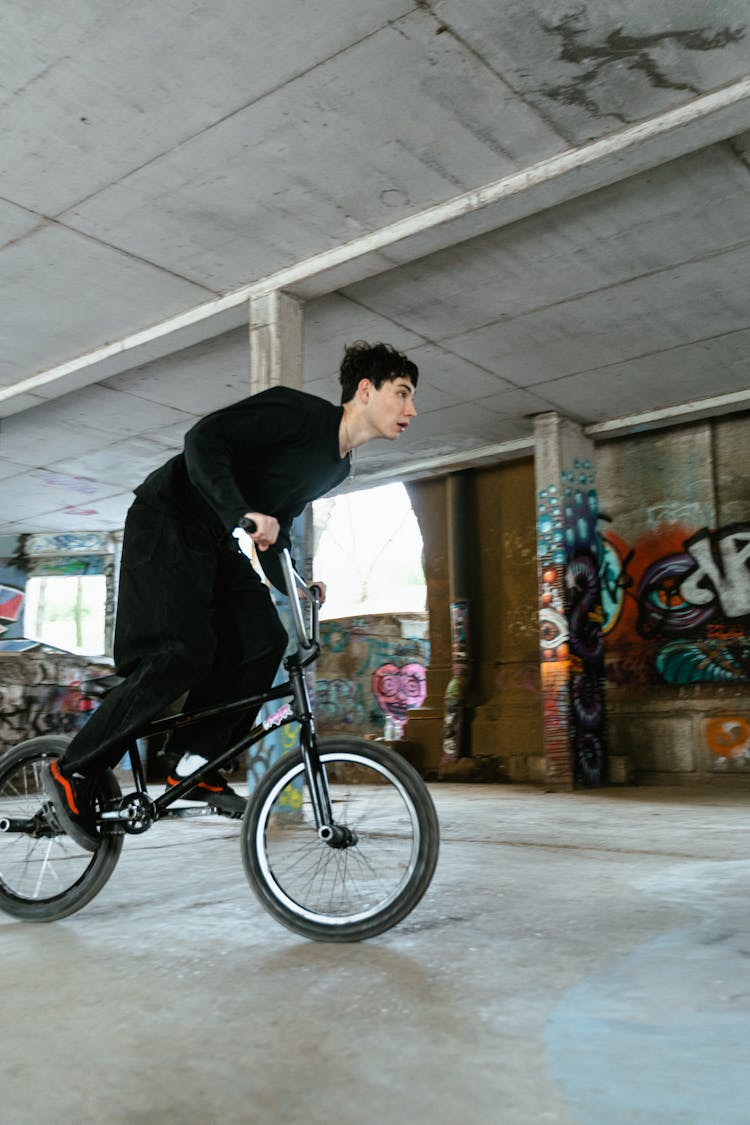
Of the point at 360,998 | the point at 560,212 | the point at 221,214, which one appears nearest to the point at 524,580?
the point at 560,212

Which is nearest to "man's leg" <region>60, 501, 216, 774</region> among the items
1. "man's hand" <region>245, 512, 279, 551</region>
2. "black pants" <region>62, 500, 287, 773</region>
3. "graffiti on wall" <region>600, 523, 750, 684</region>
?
"black pants" <region>62, 500, 287, 773</region>

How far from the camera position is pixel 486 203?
5996 millimetres

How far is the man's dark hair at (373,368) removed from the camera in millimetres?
3062

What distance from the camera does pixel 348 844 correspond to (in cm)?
262

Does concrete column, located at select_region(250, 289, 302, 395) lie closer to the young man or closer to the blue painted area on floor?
the young man

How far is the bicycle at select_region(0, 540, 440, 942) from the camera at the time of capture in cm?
255

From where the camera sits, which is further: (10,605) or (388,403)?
(10,605)

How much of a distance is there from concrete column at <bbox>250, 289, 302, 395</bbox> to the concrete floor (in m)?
4.52

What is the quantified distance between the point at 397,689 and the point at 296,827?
1403 cm

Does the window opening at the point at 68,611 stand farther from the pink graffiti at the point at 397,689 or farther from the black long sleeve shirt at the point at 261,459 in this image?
the black long sleeve shirt at the point at 261,459

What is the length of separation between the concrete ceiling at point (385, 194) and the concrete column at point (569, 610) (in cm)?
85

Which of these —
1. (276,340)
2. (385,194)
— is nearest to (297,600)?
(385,194)

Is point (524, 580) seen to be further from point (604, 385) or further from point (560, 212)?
point (560, 212)

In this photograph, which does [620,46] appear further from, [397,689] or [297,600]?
[397,689]
